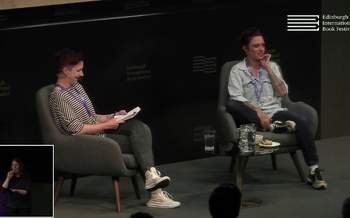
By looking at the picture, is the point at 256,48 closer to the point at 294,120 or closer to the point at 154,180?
the point at 294,120

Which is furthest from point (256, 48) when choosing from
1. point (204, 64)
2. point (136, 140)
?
point (136, 140)

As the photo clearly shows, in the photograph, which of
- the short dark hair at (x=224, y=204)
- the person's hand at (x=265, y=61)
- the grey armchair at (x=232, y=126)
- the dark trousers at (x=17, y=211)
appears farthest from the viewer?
the person's hand at (x=265, y=61)

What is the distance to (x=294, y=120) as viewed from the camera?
8.21 meters

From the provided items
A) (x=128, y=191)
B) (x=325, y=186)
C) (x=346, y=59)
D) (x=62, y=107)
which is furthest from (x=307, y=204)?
(x=346, y=59)

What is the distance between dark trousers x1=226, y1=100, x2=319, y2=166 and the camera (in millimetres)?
8141

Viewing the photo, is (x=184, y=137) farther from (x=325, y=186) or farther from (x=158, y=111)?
(x=325, y=186)

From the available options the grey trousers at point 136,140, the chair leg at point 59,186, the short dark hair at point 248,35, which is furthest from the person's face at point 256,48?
the chair leg at point 59,186

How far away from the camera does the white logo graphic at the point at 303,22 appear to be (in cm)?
983

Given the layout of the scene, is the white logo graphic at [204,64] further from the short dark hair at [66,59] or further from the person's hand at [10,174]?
the person's hand at [10,174]

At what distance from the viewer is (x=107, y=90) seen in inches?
348

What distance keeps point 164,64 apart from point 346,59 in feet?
7.12

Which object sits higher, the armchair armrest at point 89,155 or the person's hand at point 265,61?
the person's hand at point 265,61

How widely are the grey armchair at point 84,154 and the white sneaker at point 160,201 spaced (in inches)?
10.3

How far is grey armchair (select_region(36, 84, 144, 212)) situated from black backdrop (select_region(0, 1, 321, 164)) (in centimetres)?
70
